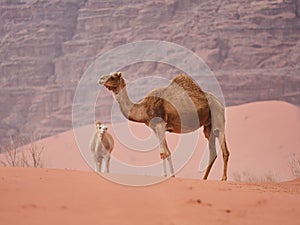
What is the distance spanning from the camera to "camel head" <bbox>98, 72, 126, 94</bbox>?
1045 centimetres

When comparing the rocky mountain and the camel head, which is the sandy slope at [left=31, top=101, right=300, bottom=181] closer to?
the rocky mountain

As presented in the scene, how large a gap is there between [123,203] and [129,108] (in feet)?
14.2

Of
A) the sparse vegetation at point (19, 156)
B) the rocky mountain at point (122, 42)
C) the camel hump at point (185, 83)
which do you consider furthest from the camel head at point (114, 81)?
the rocky mountain at point (122, 42)

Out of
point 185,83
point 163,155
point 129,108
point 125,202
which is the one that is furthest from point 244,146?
point 125,202

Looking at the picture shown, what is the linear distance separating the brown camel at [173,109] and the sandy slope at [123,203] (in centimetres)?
282

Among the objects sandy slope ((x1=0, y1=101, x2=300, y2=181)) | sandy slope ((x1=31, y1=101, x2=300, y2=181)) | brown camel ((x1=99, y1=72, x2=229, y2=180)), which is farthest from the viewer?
sandy slope ((x1=31, y1=101, x2=300, y2=181))

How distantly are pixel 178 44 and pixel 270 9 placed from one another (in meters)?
9.38

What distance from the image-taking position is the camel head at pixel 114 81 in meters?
10.4

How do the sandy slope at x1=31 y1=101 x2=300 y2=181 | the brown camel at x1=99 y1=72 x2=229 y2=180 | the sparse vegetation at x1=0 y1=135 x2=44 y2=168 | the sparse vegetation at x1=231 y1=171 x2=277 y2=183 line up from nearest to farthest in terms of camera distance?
1. the brown camel at x1=99 y1=72 x2=229 y2=180
2. the sparse vegetation at x1=0 y1=135 x2=44 y2=168
3. the sparse vegetation at x1=231 y1=171 x2=277 y2=183
4. the sandy slope at x1=31 y1=101 x2=300 y2=181

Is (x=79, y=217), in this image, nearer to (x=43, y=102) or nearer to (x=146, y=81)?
(x=146, y=81)

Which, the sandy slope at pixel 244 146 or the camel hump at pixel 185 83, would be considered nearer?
the camel hump at pixel 185 83

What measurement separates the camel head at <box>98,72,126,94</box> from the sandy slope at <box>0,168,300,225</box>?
3052mm

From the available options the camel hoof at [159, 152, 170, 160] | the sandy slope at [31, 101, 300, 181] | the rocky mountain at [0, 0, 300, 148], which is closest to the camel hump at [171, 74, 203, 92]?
the camel hoof at [159, 152, 170, 160]

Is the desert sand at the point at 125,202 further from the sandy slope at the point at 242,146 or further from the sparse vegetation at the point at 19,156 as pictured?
the sandy slope at the point at 242,146
